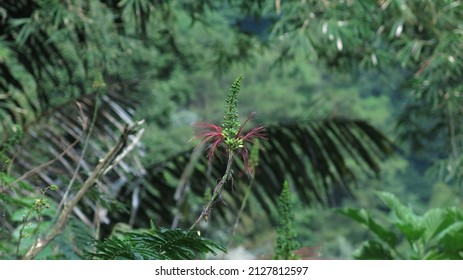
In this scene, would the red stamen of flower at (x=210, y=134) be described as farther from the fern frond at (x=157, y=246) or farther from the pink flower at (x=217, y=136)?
the fern frond at (x=157, y=246)

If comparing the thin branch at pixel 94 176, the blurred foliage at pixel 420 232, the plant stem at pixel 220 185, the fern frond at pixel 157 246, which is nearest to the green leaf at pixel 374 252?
the blurred foliage at pixel 420 232

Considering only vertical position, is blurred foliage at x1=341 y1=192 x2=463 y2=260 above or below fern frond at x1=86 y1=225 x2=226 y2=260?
above

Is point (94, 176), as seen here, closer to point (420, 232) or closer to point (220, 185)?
point (220, 185)

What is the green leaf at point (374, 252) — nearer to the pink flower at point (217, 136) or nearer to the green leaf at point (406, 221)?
the green leaf at point (406, 221)

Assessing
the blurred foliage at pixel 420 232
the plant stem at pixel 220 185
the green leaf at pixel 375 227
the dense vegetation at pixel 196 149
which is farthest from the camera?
the green leaf at pixel 375 227

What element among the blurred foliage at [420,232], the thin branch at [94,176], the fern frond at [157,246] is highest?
the blurred foliage at [420,232]

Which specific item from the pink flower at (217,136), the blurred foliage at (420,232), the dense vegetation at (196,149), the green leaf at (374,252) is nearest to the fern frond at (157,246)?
the dense vegetation at (196,149)

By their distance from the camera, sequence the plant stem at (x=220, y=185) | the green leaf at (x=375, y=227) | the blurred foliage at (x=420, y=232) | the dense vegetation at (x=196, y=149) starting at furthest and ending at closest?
the green leaf at (x=375, y=227), the blurred foliage at (x=420, y=232), the dense vegetation at (x=196, y=149), the plant stem at (x=220, y=185)

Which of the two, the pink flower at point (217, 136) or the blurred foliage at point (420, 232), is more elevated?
the blurred foliage at point (420, 232)

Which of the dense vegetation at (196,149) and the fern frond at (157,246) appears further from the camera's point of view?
the dense vegetation at (196,149)

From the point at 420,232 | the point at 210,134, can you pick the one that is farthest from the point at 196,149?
the point at 420,232

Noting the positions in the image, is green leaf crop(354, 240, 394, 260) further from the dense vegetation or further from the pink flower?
the pink flower

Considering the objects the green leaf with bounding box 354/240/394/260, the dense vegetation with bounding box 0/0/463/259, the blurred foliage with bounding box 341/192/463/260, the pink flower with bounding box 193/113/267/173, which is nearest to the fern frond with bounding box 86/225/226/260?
the dense vegetation with bounding box 0/0/463/259

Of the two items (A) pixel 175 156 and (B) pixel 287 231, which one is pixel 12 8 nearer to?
(A) pixel 175 156
